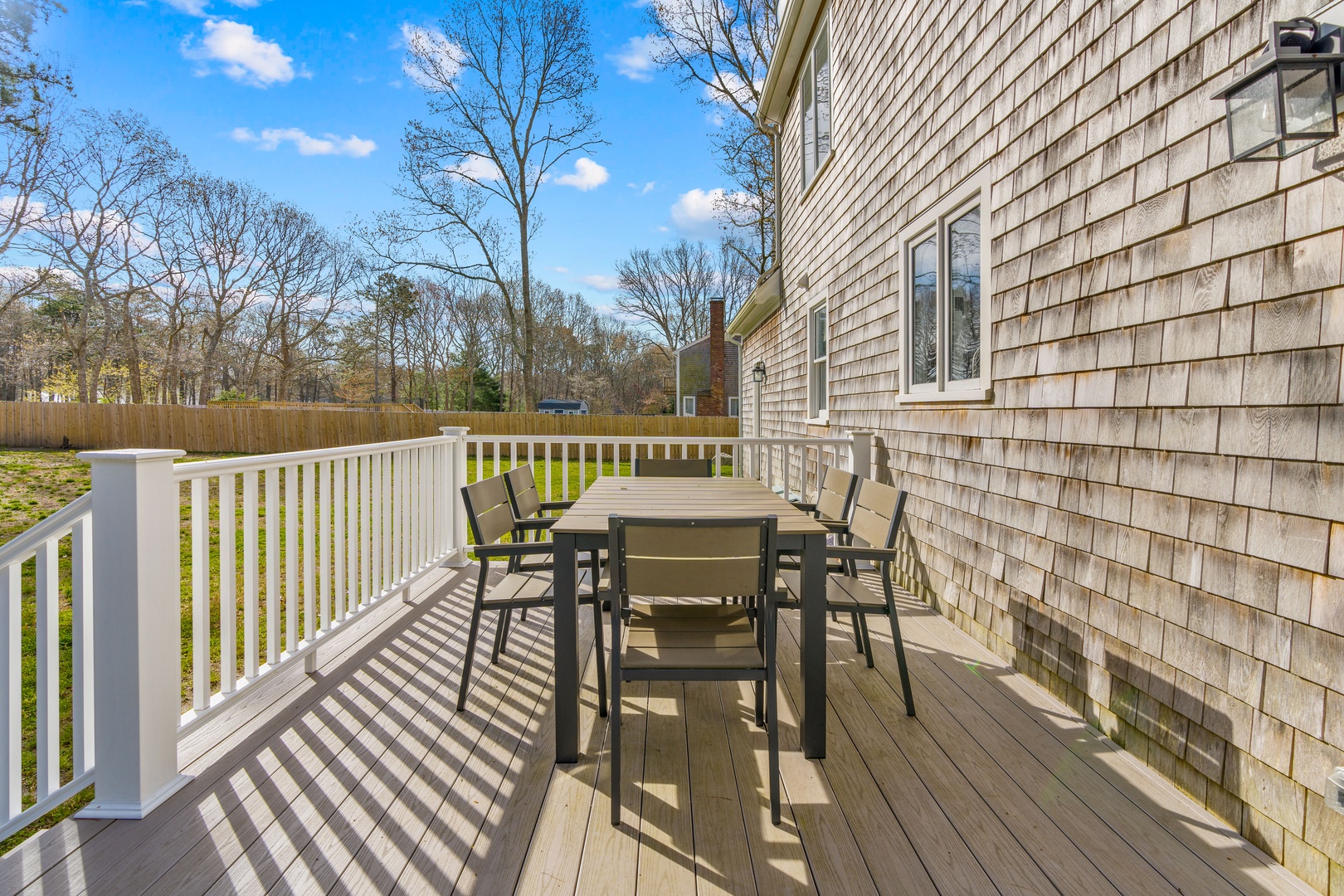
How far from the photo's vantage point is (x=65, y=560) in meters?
6.81

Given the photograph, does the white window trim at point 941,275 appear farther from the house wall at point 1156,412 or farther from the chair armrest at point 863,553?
the chair armrest at point 863,553

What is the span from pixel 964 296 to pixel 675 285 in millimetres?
26075

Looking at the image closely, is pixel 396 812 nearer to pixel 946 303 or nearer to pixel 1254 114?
pixel 1254 114

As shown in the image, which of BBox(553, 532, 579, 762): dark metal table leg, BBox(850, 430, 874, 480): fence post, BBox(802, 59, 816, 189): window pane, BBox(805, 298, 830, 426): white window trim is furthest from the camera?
BBox(802, 59, 816, 189): window pane

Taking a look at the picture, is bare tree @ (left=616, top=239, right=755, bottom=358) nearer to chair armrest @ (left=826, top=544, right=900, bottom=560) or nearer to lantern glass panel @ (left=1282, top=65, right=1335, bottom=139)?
chair armrest @ (left=826, top=544, right=900, bottom=560)

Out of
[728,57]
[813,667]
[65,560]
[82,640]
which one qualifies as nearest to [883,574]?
[813,667]

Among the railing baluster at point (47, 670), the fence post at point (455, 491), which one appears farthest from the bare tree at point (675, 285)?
the railing baluster at point (47, 670)

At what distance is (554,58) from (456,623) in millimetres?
16486

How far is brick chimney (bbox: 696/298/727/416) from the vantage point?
1953cm

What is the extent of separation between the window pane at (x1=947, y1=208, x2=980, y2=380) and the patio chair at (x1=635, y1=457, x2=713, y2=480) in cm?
162

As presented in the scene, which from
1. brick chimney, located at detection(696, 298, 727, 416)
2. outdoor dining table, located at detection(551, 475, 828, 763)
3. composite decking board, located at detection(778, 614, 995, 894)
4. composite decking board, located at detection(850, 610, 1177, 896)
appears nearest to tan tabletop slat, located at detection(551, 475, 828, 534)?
outdoor dining table, located at detection(551, 475, 828, 763)

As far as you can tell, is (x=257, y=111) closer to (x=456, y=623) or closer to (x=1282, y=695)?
(x=456, y=623)

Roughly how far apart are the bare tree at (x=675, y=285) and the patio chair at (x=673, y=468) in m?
24.3

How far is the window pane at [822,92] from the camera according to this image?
656 cm
